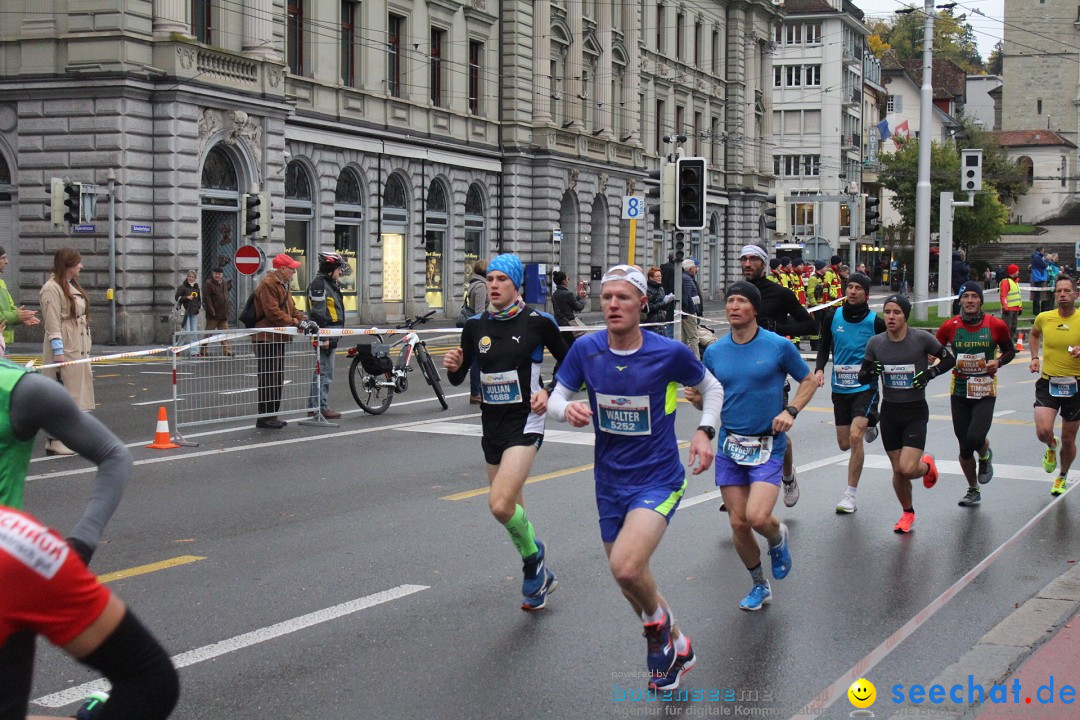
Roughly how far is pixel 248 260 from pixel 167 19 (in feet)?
19.1

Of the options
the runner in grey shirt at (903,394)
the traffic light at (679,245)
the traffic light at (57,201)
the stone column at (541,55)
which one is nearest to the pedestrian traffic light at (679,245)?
the traffic light at (679,245)

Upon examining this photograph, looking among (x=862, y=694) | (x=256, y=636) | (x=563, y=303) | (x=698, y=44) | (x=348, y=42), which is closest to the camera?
(x=862, y=694)

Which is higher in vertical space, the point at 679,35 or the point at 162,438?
the point at 679,35

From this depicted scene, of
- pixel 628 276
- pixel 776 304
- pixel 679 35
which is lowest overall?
pixel 776 304

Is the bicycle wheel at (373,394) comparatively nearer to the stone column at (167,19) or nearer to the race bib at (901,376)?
the race bib at (901,376)

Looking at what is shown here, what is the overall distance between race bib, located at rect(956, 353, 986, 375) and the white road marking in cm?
525

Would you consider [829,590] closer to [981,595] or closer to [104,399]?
[981,595]

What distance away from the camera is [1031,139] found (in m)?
110

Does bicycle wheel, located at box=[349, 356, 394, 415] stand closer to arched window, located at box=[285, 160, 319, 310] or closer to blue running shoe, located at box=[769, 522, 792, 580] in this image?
blue running shoe, located at box=[769, 522, 792, 580]

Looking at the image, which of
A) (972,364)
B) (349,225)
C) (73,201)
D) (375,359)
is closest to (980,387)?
(972,364)

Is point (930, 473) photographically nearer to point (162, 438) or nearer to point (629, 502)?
point (629, 502)

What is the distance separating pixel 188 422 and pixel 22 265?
58.6ft

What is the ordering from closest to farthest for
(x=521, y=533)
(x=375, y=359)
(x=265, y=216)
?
1. (x=521, y=533)
2. (x=375, y=359)
3. (x=265, y=216)

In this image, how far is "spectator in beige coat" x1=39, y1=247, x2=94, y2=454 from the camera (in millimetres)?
12500
